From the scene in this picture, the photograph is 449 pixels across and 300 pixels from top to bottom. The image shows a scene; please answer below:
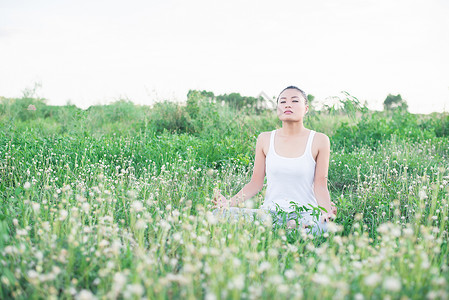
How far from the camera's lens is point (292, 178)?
3.61 m

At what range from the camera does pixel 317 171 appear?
360 centimetres

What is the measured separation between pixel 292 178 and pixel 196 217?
1.24 m

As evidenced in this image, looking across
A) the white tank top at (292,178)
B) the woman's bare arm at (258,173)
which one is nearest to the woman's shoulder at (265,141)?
the woman's bare arm at (258,173)

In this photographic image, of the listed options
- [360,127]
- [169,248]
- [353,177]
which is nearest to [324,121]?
[360,127]

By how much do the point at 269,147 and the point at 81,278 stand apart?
223cm

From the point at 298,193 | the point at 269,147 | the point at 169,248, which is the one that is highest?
the point at 269,147

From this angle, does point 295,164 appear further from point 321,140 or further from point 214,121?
point 214,121

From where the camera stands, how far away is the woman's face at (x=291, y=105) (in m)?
3.55

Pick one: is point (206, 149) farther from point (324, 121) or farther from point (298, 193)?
point (324, 121)

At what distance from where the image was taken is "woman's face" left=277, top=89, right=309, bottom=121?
355cm

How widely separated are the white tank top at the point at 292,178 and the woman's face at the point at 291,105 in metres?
0.27

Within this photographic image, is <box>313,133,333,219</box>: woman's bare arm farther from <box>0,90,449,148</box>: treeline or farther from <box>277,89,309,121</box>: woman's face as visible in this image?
<box>0,90,449,148</box>: treeline

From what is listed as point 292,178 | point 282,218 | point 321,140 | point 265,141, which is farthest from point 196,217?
point 321,140

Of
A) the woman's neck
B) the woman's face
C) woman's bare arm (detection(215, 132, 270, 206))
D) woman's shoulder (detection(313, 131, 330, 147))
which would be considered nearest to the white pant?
woman's bare arm (detection(215, 132, 270, 206))
